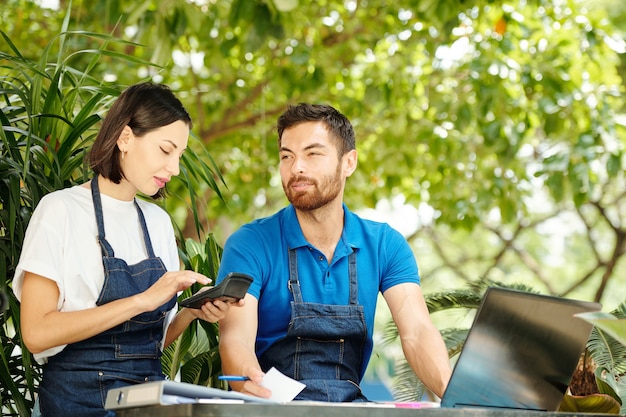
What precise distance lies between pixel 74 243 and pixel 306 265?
31.2 inches

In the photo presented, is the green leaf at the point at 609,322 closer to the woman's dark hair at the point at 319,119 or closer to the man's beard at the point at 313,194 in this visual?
the man's beard at the point at 313,194

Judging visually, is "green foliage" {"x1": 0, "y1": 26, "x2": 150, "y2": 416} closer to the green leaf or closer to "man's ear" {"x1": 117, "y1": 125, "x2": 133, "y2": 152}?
"man's ear" {"x1": 117, "y1": 125, "x2": 133, "y2": 152}

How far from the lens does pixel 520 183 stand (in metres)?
6.98

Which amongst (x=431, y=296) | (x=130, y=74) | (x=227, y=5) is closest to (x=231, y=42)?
(x=227, y=5)

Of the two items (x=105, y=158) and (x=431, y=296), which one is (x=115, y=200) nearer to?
(x=105, y=158)

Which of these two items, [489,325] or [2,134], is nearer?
[489,325]

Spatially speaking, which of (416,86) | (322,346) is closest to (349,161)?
(322,346)

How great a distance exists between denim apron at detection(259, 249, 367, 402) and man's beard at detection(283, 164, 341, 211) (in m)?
0.25

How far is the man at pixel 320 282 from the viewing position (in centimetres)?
244

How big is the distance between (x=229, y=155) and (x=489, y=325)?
602 cm

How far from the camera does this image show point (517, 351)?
69.6 inches

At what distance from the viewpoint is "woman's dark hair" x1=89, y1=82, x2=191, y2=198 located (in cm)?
216

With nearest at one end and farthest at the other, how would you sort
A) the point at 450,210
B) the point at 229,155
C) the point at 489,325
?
1. the point at 489,325
2. the point at 450,210
3. the point at 229,155

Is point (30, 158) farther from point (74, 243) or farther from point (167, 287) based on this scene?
point (167, 287)
